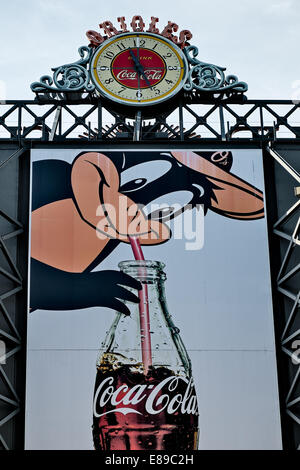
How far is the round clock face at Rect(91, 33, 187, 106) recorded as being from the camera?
2981 centimetres

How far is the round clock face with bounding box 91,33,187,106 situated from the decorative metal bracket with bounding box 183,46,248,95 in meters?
0.26

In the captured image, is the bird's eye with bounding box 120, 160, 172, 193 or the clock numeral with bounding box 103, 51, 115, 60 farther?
the clock numeral with bounding box 103, 51, 115, 60

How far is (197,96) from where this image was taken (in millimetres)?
30031

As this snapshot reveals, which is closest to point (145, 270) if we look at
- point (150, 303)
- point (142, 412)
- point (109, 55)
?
point (150, 303)

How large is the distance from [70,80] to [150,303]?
837cm

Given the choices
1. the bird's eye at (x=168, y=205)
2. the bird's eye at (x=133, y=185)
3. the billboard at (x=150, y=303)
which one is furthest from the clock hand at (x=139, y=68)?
the bird's eye at (x=168, y=205)

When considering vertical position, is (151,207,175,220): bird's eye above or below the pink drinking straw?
above

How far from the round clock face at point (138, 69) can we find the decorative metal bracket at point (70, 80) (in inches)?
11.1

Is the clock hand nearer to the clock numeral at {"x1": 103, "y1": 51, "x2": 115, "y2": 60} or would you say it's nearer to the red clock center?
the red clock center

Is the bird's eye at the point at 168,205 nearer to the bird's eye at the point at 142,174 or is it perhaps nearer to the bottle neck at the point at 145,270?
the bird's eye at the point at 142,174

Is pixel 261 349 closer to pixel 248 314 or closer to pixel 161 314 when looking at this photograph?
pixel 248 314

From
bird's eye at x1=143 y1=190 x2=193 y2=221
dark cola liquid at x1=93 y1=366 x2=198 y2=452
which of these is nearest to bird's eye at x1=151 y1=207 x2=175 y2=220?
bird's eye at x1=143 y1=190 x2=193 y2=221

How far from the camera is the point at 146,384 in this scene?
25203mm

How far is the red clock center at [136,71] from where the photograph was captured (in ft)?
98.6
